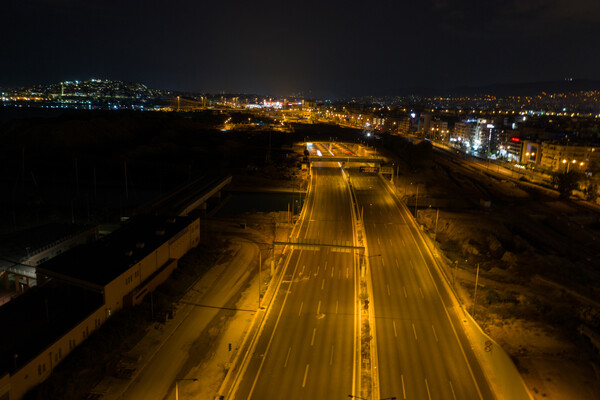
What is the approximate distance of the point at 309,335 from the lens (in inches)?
661

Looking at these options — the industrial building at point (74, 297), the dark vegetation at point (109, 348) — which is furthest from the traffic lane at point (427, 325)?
the industrial building at point (74, 297)

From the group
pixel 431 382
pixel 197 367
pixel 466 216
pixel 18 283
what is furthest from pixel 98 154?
pixel 431 382

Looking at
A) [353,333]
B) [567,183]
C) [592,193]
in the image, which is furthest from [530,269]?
[592,193]

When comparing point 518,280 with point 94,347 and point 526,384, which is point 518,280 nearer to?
point 526,384

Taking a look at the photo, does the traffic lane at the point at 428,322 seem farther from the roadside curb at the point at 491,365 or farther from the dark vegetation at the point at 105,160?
the dark vegetation at the point at 105,160

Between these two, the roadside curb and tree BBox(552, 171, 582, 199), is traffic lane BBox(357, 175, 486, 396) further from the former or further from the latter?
tree BBox(552, 171, 582, 199)

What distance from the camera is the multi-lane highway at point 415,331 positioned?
45.7 feet

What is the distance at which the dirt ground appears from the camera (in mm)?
15148

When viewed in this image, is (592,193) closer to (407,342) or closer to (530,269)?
(530,269)

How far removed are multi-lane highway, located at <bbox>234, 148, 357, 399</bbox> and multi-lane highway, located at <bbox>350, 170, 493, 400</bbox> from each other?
1377 mm

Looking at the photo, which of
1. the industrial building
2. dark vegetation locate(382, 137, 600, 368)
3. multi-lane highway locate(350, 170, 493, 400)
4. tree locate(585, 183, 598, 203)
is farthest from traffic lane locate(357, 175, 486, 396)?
tree locate(585, 183, 598, 203)

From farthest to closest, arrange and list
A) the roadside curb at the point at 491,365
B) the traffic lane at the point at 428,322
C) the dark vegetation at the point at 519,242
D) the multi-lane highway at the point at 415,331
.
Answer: the dark vegetation at the point at 519,242 → the traffic lane at the point at 428,322 → the multi-lane highway at the point at 415,331 → the roadside curb at the point at 491,365

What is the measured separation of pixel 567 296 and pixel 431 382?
1104cm

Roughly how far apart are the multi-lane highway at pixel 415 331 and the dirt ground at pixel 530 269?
64.1 inches
